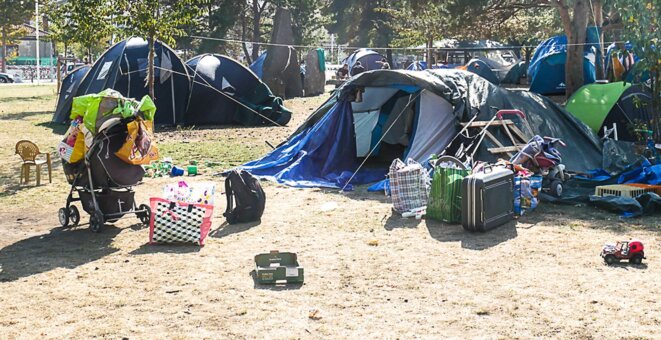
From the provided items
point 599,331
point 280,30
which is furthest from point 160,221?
point 280,30

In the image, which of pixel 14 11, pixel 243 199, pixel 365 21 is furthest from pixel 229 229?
pixel 365 21

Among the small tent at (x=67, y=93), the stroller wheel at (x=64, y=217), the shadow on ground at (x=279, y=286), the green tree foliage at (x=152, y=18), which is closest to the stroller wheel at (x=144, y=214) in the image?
the stroller wheel at (x=64, y=217)

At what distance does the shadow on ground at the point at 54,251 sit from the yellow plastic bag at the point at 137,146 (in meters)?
0.86

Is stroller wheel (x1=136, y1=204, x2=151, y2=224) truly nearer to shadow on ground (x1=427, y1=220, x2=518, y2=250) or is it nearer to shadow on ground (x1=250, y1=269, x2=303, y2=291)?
shadow on ground (x1=250, y1=269, x2=303, y2=291)

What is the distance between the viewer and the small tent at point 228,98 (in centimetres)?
1936

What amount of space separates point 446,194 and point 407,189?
2.23 ft

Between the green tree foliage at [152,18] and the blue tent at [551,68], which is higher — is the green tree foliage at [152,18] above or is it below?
above

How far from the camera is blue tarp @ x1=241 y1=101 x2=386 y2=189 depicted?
11.7 meters

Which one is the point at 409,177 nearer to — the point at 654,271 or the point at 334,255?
the point at 334,255

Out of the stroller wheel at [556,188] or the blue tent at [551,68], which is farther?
the blue tent at [551,68]

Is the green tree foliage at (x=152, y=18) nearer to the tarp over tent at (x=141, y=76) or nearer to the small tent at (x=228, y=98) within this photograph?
the tarp over tent at (x=141, y=76)

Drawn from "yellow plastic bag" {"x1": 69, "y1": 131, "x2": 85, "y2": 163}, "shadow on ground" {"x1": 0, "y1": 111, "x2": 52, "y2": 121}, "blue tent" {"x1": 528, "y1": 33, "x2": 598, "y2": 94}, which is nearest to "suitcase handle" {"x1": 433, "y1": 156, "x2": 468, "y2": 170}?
"yellow plastic bag" {"x1": 69, "y1": 131, "x2": 85, "y2": 163}

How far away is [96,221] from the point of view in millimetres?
8398

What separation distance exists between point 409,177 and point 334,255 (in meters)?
2.21
